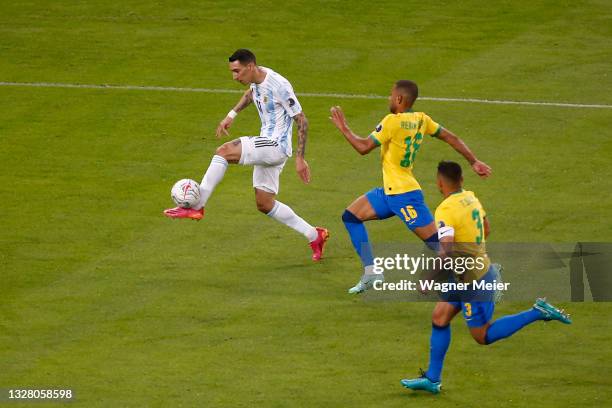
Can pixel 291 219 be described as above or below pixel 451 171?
above

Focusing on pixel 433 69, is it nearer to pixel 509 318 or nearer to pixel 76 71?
pixel 76 71

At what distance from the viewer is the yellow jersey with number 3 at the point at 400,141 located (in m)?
14.4

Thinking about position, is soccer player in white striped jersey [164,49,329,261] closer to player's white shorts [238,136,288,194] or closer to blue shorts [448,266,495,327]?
player's white shorts [238,136,288,194]

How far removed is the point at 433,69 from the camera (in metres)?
25.4

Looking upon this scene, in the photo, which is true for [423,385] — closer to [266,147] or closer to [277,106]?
[266,147]

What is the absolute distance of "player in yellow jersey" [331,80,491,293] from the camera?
46.8ft

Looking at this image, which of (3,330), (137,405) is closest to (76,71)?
(3,330)

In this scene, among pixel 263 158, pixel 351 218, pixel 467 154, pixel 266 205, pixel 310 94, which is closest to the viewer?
pixel 467 154

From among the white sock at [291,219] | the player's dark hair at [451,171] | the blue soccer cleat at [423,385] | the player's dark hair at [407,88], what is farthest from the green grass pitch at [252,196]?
the player's dark hair at [407,88]

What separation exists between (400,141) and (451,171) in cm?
235

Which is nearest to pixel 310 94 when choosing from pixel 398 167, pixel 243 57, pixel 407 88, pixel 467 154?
pixel 243 57

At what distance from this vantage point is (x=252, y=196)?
63.2ft

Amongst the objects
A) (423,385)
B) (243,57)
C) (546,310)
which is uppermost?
(243,57)

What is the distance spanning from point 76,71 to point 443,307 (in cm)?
1501
